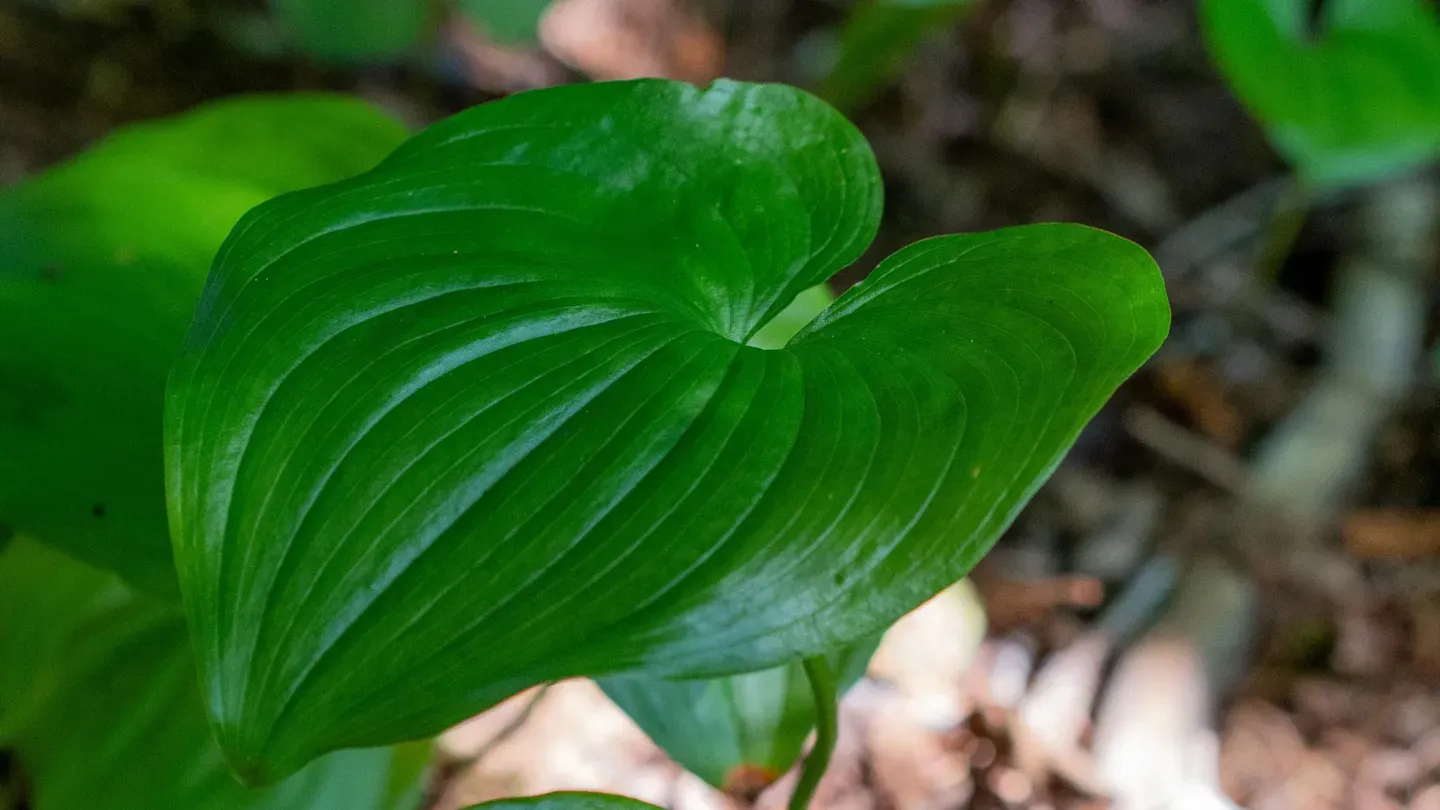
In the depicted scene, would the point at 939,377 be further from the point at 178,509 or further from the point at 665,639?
the point at 178,509

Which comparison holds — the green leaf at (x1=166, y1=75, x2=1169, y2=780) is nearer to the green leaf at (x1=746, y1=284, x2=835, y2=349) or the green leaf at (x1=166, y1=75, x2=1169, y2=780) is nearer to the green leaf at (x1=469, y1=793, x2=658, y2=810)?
the green leaf at (x1=469, y1=793, x2=658, y2=810)

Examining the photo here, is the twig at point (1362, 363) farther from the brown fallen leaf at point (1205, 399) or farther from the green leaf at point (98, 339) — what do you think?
the green leaf at point (98, 339)

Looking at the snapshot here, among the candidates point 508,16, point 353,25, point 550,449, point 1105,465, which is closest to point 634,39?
point 508,16

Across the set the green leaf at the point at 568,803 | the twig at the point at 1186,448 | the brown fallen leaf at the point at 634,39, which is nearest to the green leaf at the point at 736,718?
the green leaf at the point at 568,803

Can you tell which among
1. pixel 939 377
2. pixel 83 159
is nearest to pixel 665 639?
pixel 939 377

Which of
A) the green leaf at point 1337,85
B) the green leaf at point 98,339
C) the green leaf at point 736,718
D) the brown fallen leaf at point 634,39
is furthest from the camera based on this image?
the brown fallen leaf at point 634,39

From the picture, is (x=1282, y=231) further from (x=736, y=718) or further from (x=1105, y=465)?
(x=736, y=718)
